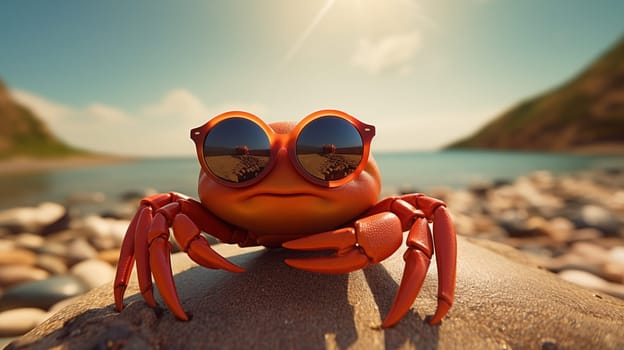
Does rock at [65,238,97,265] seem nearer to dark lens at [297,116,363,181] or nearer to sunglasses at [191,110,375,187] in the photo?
sunglasses at [191,110,375,187]

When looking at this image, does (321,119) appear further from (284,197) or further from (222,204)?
(222,204)

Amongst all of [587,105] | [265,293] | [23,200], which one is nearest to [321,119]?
[265,293]

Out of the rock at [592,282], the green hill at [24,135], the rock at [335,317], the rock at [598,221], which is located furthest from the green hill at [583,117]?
the green hill at [24,135]

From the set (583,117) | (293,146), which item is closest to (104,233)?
(293,146)

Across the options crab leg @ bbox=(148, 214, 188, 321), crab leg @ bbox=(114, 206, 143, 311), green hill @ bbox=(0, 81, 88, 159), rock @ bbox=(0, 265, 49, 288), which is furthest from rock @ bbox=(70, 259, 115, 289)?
green hill @ bbox=(0, 81, 88, 159)

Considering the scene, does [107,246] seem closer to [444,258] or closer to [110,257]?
[110,257]
